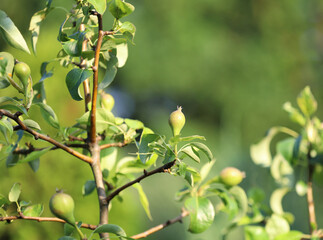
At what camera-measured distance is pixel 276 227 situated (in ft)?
2.08

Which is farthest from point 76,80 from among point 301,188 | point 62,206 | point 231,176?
point 301,188

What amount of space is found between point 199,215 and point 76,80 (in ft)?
0.72

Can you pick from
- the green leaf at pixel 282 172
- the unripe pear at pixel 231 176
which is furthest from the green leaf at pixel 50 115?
the green leaf at pixel 282 172

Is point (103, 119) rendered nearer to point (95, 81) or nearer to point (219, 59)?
point (95, 81)

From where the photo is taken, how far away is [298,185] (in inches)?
28.9

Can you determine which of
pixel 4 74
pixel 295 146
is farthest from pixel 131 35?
pixel 295 146

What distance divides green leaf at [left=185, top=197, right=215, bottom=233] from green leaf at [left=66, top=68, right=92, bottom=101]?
194mm

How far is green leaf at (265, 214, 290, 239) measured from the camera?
630mm

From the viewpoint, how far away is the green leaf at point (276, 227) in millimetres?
630

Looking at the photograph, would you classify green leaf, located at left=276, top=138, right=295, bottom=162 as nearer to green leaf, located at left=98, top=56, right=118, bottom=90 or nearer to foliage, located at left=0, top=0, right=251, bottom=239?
foliage, located at left=0, top=0, right=251, bottom=239

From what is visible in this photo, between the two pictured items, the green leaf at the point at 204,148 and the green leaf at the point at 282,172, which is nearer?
the green leaf at the point at 204,148

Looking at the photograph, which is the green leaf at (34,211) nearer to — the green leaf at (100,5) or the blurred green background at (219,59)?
the green leaf at (100,5)

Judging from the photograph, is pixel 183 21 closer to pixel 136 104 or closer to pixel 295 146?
pixel 136 104

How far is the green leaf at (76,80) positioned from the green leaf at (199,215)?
0.64 ft
